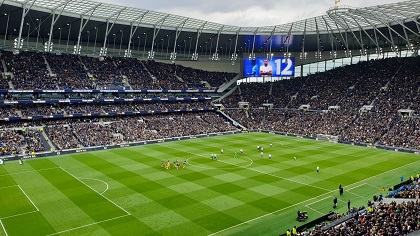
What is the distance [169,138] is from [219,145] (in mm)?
10843

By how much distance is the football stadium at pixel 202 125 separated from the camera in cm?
2500

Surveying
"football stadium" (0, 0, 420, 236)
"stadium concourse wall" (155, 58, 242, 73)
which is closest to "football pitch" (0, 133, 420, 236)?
"football stadium" (0, 0, 420, 236)

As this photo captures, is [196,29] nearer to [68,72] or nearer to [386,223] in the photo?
[68,72]

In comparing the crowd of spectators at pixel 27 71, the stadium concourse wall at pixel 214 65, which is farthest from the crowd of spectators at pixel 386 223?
the stadium concourse wall at pixel 214 65

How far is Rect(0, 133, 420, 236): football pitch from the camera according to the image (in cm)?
2347

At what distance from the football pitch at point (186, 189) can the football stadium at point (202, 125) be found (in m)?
0.19

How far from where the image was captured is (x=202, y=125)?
232 feet

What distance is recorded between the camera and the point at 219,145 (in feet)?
181

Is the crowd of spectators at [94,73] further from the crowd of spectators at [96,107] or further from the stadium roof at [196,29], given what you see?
the stadium roof at [196,29]

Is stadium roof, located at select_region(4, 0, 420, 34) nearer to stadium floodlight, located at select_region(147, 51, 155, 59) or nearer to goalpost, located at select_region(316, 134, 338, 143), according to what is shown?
stadium floodlight, located at select_region(147, 51, 155, 59)

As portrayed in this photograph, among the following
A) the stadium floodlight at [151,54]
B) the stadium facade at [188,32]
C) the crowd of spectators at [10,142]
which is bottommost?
the crowd of spectators at [10,142]

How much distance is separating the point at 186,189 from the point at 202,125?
Result: 1578 inches

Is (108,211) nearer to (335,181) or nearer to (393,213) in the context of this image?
(393,213)

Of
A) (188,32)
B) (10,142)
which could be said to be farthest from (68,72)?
(188,32)
